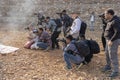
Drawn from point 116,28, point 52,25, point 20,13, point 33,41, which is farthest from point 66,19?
point 20,13

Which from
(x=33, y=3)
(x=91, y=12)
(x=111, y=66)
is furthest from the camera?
(x=33, y=3)

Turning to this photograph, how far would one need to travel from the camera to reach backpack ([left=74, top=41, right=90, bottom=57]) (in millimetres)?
7457

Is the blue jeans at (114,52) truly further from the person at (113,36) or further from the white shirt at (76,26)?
the white shirt at (76,26)

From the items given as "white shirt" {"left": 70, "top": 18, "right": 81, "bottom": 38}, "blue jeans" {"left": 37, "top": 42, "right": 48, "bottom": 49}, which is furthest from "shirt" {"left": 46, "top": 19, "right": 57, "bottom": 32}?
"white shirt" {"left": 70, "top": 18, "right": 81, "bottom": 38}

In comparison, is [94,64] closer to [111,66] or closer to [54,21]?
[111,66]

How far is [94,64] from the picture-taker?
8.30 meters

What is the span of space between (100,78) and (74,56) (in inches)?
36.2

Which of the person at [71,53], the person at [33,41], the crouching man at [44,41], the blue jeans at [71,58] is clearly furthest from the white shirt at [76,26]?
the person at [33,41]

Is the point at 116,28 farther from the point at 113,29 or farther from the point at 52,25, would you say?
the point at 52,25

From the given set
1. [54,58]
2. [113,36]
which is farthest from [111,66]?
[54,58]

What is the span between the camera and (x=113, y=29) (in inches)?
265

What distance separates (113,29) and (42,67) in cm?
235

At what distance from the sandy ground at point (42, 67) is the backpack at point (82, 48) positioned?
474 millimetres

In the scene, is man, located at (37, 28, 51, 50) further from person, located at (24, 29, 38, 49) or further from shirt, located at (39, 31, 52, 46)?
person, located at (24, 29, 38, 49)
